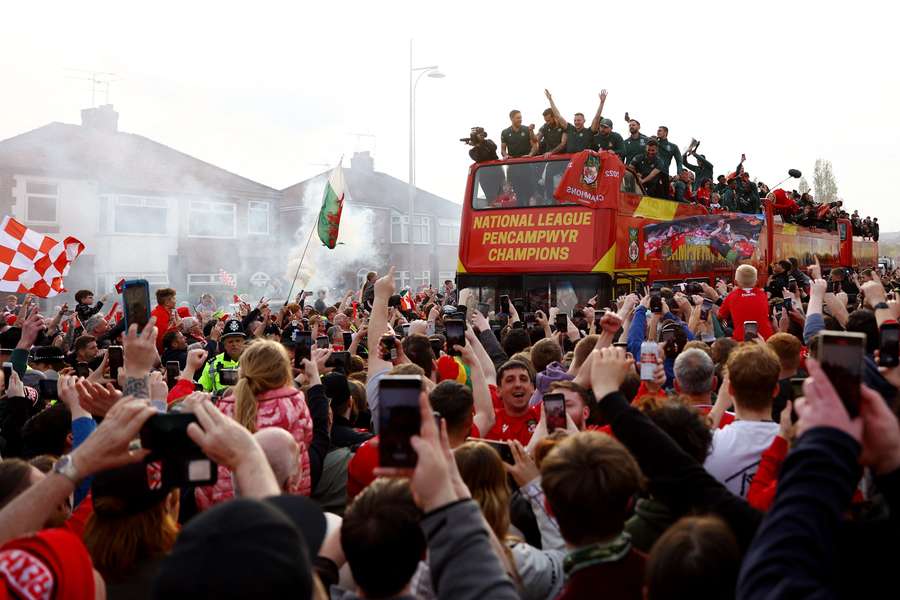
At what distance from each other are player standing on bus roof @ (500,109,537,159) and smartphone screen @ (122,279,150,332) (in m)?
9.90

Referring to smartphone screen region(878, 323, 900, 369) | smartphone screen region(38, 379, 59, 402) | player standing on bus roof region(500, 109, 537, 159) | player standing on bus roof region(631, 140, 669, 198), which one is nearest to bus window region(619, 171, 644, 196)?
player standing on bus roof region(631, 140, 669, 198)

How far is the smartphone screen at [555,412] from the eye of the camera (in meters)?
3.52

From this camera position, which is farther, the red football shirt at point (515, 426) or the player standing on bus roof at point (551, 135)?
the player standing on bus roof at point (551, 135)

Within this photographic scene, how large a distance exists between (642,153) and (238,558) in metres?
13.7

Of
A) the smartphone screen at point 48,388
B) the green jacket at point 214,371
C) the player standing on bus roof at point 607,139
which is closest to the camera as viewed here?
the smartphone screen at point 48,388

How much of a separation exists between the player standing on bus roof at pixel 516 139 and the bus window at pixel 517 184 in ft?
1.01

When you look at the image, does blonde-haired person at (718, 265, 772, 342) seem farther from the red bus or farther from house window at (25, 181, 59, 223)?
house window at (25, 181, 59, 223)

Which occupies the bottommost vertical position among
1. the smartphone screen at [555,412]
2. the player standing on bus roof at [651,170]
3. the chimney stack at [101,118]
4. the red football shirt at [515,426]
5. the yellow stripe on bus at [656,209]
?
the red football shirt at [515,426]

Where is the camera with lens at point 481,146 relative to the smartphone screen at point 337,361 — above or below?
above

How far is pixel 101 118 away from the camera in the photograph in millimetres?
31500

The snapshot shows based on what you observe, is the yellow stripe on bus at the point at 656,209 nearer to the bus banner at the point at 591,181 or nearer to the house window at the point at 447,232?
the bus banner at the point at 591,181

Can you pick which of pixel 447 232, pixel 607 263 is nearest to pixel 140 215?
pixel 447 232

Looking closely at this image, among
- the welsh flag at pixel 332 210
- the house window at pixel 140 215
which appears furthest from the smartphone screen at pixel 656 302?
the house window at pixel 140 215

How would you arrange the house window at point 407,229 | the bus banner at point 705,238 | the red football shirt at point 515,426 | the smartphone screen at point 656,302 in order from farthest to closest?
1. the house window at point 407,229
2. the bus banner at point 705,238
3. the smartphone screen at point 656,302
4. the red football shirt at point 515,426
